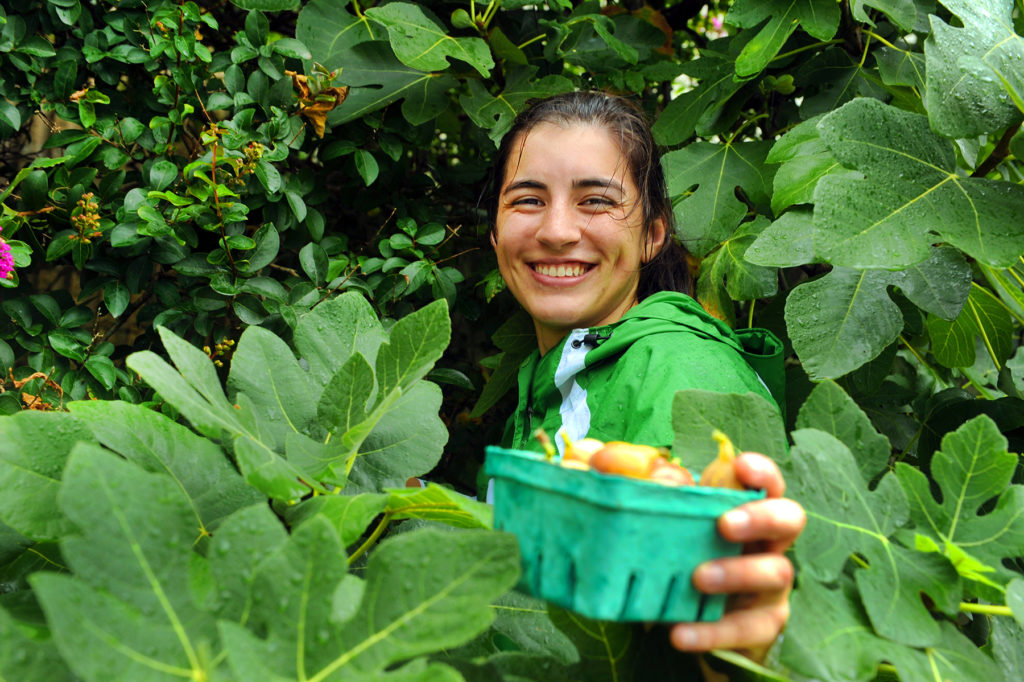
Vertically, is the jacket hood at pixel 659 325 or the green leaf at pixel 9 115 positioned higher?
the green leaf at pixel 9 115

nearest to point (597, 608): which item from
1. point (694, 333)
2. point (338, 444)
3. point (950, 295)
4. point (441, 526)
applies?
point (338, 444)

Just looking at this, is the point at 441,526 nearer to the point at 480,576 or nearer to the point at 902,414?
the point at 480,576

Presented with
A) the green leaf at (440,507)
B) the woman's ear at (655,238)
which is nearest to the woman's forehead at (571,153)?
the woman's ear at (655,238)

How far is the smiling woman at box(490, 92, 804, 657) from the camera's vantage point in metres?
1.16

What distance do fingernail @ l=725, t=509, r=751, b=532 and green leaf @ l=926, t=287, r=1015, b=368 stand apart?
116cm

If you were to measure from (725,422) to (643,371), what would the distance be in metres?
0.45


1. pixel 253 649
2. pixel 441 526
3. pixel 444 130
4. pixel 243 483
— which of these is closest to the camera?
pixel 253 649

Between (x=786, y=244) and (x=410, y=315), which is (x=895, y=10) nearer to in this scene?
(x=786, y=244)

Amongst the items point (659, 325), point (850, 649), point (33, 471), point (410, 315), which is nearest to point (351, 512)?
point (410, 315)

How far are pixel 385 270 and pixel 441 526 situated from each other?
33.6 inches

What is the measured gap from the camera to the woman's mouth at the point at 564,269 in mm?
1577

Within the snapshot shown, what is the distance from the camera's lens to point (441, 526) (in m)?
1.00

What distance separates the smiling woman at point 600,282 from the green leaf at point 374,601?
1.59 feet

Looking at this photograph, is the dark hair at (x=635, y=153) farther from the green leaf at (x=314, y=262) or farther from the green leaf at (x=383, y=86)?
the green leaf at (x=314, y=262)
